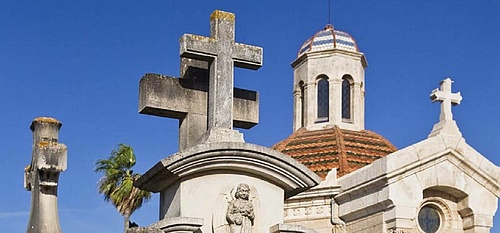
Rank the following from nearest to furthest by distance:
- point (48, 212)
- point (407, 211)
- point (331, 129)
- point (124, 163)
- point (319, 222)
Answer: point (48, 212) < point (407, 211) < point (319, 222) < point (331, 129) < point (124, 163)

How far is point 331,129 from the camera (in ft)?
75.4

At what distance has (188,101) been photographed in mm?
11070

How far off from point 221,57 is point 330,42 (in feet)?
42.9

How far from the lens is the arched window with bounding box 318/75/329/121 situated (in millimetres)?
23688

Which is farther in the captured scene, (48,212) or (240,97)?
(240,97)

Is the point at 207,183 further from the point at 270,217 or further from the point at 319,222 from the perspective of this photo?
the point at 319,222

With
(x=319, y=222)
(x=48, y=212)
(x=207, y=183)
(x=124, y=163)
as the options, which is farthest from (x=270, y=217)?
(x=124, y=163)

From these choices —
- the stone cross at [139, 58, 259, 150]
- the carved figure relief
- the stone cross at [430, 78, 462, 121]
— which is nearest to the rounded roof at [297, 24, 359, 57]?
the stone cross at [430, 78, 462, 121]

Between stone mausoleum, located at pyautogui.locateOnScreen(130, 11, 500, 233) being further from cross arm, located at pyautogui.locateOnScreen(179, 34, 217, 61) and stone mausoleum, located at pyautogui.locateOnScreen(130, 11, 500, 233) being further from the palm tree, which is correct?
the palm tree

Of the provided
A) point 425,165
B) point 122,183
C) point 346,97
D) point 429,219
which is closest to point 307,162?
point 346,97

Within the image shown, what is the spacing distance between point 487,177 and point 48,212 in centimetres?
979

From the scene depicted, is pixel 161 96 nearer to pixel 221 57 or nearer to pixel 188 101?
pixel 188 101

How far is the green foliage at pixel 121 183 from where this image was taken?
27.8 m

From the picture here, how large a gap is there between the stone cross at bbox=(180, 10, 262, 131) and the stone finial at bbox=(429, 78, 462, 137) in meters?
7.63
